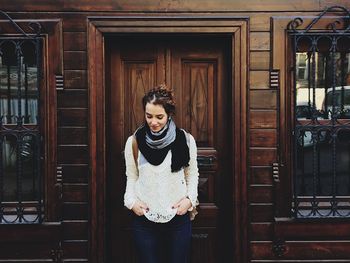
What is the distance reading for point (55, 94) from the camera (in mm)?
4805

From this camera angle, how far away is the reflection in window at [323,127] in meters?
4.86

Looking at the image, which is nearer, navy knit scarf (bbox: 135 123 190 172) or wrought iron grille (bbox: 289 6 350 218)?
navy knit scarf (bbox: 135 123 190 172)

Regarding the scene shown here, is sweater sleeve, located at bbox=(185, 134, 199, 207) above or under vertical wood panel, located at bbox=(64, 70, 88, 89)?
under

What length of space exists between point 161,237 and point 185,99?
5.00 feet

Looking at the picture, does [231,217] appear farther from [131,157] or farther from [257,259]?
[131,157]

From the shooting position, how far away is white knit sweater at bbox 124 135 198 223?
3.94 metres

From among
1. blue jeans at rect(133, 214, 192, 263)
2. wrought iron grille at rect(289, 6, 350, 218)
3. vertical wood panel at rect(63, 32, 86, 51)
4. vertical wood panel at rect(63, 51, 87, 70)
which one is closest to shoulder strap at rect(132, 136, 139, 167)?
blue jeans at rect(133, 214, 192, 263)

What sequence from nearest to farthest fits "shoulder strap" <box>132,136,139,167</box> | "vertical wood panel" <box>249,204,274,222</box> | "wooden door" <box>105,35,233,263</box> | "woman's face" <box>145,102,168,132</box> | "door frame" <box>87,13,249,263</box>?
"woman's face" <box>145,102,168,132</box>
"shoulder strap" <box>132,136,139,167</box>
"door frame" <box>87,13,249,263</box>
"vertical wood panel" <box>249,204,274,222</box>
"wooden door" <box>105,35,233,263</box>

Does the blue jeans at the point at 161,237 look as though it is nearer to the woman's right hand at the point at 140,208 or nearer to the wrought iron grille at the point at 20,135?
the woman's right hand at the point at 140,208

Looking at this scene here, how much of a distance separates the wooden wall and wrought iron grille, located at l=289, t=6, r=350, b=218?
0.23m

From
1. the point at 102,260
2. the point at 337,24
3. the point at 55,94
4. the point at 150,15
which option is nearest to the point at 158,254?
the point at 102,260

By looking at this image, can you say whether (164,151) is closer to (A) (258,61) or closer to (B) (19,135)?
(A) (258,61)

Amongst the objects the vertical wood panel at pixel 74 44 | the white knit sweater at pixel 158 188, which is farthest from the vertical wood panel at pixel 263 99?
the vertical wood panel at pixel 74 44

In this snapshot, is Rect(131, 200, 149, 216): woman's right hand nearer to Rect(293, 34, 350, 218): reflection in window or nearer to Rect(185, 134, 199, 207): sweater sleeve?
Rect(185, 134, 199, 207): sweater sleeve
